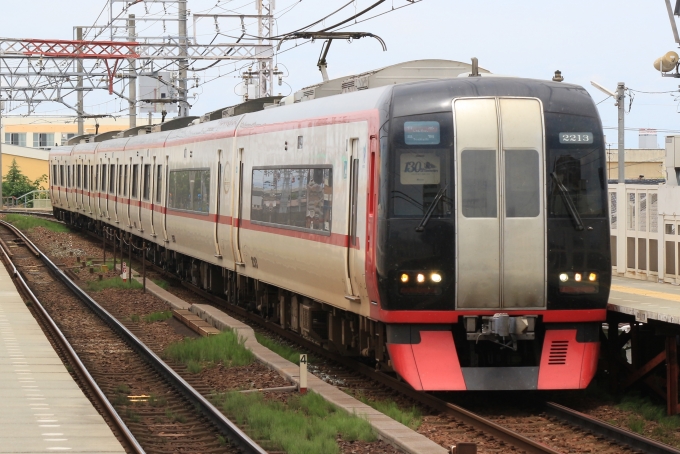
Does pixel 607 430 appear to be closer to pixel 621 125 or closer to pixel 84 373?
pixel 84 373

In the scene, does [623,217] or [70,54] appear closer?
[623,217]

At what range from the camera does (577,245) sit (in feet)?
34.3

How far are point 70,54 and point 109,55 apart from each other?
1182 millimetres

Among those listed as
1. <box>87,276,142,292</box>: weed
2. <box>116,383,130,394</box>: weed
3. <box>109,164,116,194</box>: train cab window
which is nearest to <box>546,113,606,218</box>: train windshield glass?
<box>116,383,130,394</box>: weed

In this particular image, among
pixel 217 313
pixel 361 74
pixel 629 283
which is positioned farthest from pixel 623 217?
pixel 217 313

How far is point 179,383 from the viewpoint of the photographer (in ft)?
40.0

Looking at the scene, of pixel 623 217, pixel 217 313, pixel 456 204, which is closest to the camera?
pixel 456 204

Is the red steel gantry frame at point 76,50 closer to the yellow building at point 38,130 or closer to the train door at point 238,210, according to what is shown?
the train door at point 238,210

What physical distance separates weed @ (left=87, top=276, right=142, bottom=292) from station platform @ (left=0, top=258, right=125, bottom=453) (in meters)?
6.58

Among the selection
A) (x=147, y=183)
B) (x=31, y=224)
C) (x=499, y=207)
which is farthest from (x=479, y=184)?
(x=31, y=224)

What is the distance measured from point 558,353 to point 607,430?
1278 millimetres

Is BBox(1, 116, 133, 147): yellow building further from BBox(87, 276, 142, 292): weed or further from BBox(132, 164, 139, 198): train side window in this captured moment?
BBox(87, 276, 142, 292): weed

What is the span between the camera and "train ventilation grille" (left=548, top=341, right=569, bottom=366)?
34.5 feet

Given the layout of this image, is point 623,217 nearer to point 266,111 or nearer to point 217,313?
point 266,111
